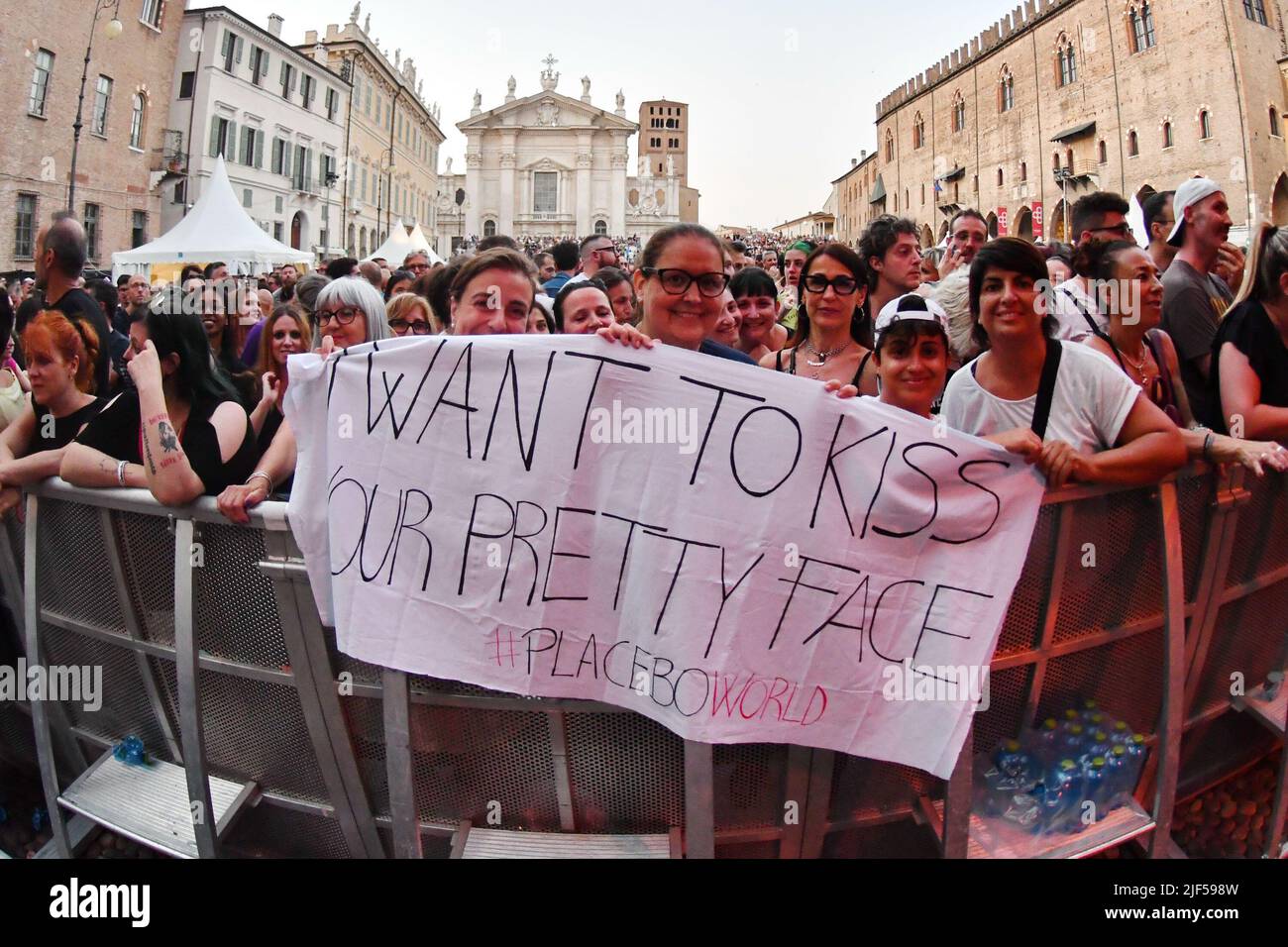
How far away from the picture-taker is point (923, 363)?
2.46 m

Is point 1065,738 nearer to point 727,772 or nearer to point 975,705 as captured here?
point 975,705

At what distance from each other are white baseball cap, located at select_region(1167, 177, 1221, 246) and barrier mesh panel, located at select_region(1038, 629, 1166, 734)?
272cm

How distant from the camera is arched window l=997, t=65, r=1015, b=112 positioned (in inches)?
1826

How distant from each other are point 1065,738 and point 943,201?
57.9 meters

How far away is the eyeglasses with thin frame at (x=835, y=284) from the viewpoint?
3.19 meters

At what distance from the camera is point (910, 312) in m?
2.48

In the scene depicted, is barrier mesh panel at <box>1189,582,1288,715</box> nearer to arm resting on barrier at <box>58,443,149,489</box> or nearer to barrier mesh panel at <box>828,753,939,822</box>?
barrier mesh panel at <box>828,753,939,822</box>

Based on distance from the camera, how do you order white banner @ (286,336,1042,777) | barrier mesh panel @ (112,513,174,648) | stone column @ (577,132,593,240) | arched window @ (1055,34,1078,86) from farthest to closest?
stone column @ (577,132,593,240)
arched window @ (1055,34,1078,86)
barrier mesh panel @ (112,513,174,648)
white banner @ (286,336,1042,777)

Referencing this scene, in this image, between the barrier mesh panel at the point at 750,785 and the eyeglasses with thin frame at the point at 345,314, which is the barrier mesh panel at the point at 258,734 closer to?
the barrier mesh panel at the point at 750,785

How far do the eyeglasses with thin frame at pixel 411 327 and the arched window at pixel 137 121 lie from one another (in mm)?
32937

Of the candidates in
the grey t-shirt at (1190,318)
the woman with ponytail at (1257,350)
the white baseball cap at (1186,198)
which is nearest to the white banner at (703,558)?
the woman with ponytail at (1257,350)

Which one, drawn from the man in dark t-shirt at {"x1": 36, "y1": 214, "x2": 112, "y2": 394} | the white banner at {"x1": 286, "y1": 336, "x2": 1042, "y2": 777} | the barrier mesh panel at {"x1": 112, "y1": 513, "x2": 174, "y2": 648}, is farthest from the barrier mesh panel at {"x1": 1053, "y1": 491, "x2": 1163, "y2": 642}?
the man in dark t-shirt at {"x1": 36, "y1": 214, "x2": 112, "y2": 394}

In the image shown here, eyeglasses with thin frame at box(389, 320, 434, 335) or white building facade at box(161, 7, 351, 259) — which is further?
white building facade at box(161, 7, 351, 259)
